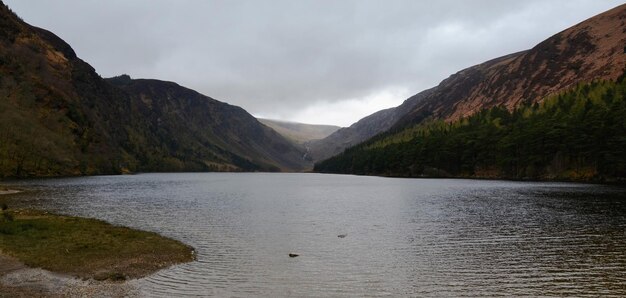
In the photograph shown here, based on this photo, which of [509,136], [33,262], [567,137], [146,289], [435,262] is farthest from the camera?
[509,136]

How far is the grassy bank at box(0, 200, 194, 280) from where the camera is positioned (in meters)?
32.2

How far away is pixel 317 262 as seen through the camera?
35.6 m

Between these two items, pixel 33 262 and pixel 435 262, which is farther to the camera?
pixel 435 262

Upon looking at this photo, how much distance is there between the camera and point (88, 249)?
38188 millimetres

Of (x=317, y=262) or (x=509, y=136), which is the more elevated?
(x=509, y=136)

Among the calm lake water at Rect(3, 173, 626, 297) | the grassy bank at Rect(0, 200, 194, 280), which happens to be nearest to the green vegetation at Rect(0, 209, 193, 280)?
the grassy bank at Rect(0, 200, 194, 280)

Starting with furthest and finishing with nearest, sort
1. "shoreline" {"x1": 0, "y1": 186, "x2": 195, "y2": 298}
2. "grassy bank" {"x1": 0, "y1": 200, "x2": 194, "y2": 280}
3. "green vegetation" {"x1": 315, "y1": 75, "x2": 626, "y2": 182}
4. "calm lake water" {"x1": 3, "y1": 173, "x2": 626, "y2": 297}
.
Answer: "green vegetation" {"x1": 315, "y1": 75, "x2": 626, "y2": 182} → "grassy bank" {"x1": 0, "y1": 200, "x2": 194, "y2": 280} → "calm lake water" {"x1": 3, "y1": 173, "x2": 626, "y2": 297} → "shoreline" {"x1": 0, "y1": 186, "x2": 195, "y2": 298}

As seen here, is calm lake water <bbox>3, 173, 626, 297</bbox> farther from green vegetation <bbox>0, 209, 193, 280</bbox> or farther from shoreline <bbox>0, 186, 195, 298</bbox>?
green vegetation <bbox>0, 209, 193, 280</bbox>

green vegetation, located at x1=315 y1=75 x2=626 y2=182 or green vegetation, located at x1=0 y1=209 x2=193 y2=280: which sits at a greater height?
green vegetation, located at x1=315 y1=75 x2=626 y2=182

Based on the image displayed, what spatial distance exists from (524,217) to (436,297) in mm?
40903

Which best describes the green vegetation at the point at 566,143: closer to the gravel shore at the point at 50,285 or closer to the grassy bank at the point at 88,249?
the grassy bank at the point at 88,249

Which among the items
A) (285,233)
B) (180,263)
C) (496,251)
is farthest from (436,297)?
(285,233)

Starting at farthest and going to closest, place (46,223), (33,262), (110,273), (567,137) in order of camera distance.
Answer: (567,137)
(46,223)
(33,262)
(110,273)

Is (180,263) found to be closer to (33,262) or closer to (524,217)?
(33,262)
